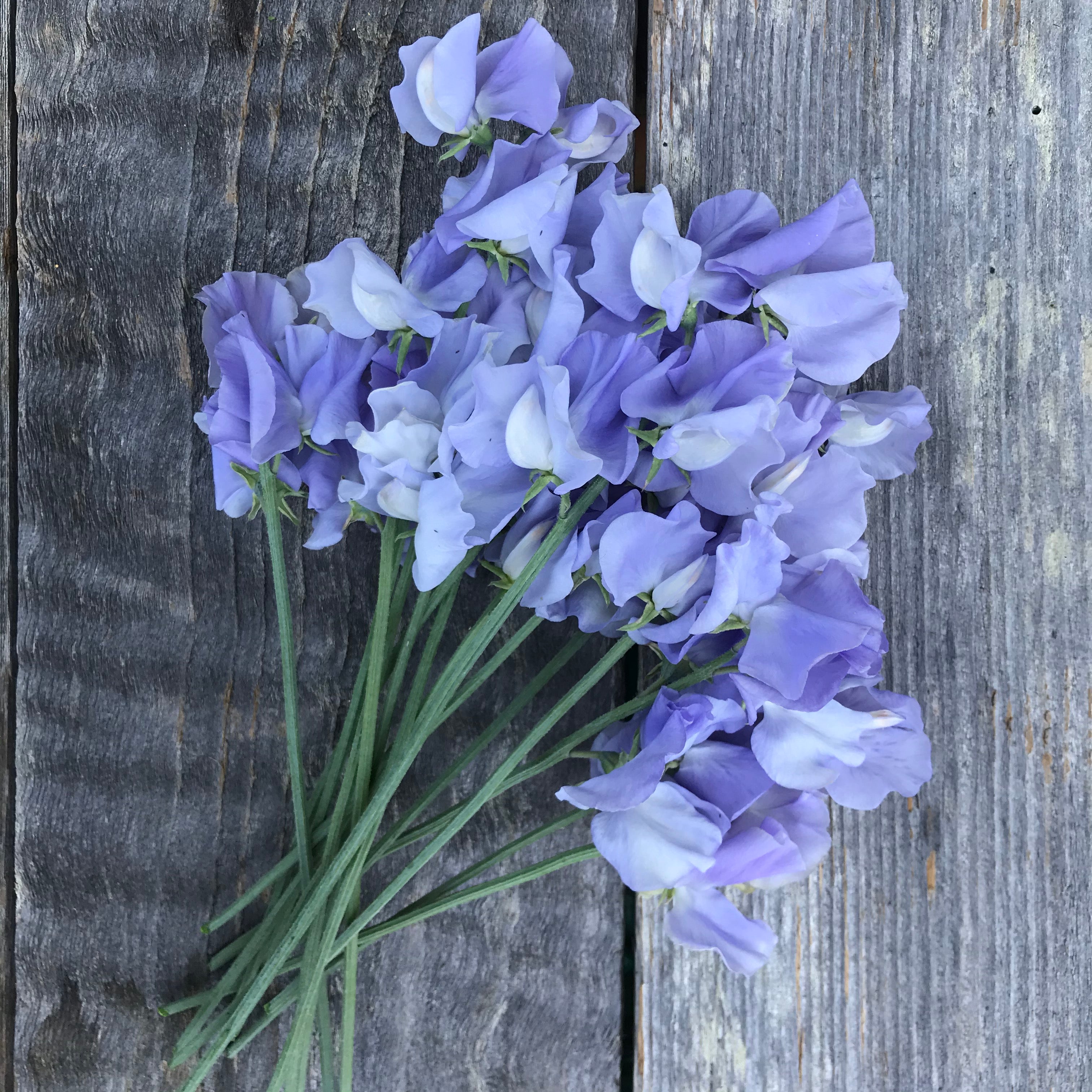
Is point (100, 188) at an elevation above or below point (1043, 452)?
above

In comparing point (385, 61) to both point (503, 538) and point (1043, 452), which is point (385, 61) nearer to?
point (503, 538)

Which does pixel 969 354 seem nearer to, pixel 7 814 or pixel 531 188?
pixel 531 188

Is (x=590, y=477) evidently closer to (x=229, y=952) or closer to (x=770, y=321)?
(x=770, y=321)

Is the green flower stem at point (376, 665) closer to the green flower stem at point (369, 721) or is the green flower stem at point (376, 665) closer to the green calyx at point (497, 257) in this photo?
the green flower stem at point (369, 721)

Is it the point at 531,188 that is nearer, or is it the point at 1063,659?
the point at 531,188

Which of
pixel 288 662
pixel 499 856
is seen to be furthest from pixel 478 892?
pixel 288 662

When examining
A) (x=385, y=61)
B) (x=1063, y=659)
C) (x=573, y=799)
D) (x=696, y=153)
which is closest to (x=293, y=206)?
(x=385, y=61)

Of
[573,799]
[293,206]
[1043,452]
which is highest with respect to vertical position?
[293,206]

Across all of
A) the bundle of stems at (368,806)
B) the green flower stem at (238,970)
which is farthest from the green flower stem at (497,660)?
the green flower stem at (238,970)

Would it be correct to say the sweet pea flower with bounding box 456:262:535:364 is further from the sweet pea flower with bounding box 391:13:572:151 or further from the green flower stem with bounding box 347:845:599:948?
the green flower stem with bounding box 347:845:599:948
